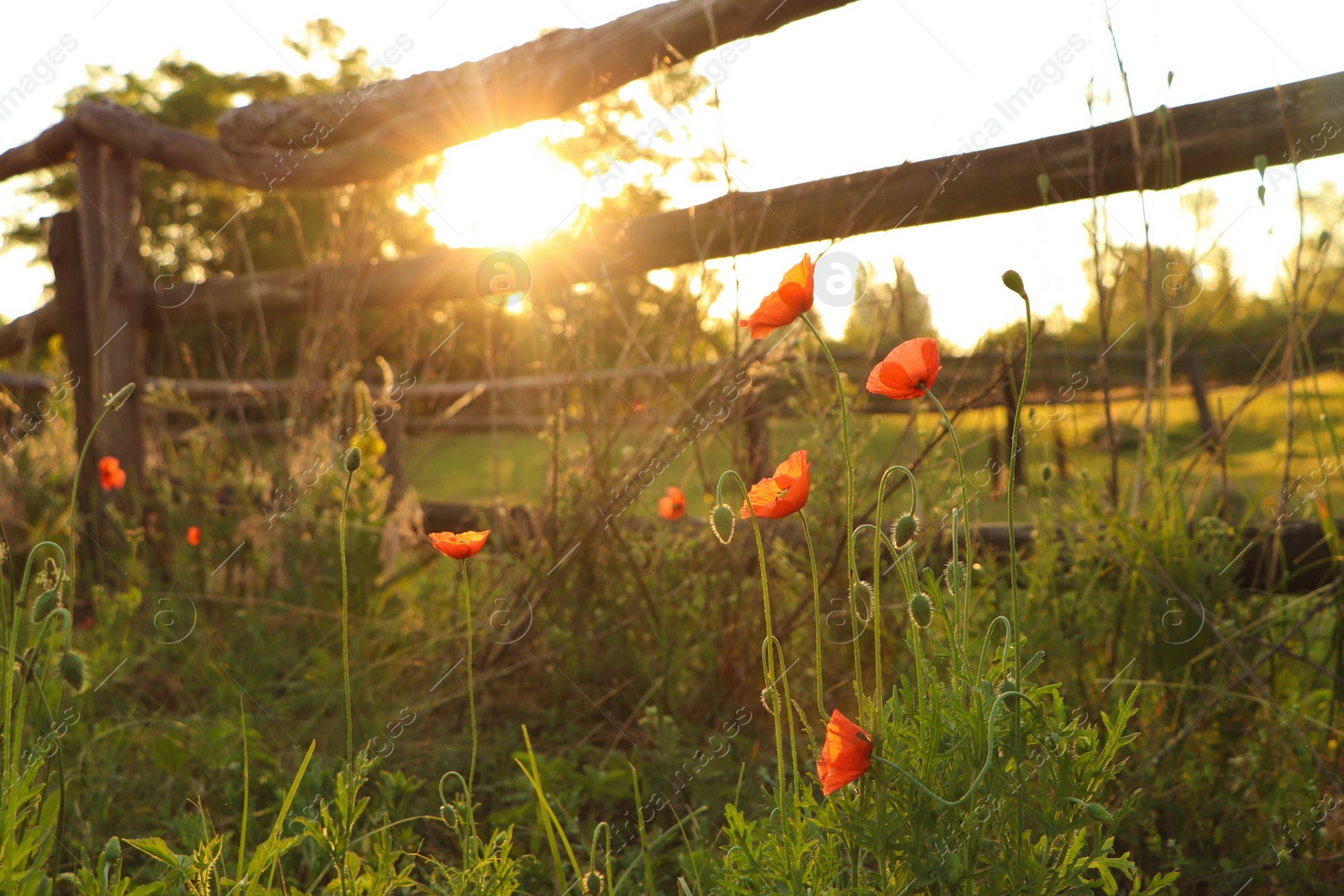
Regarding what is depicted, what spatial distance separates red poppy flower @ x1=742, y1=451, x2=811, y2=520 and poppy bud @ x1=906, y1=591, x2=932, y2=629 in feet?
0.52

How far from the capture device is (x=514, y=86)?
283 centimetres

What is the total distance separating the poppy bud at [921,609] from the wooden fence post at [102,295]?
3997mm

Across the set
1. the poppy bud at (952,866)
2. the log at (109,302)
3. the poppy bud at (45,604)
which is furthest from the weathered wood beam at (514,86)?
the poppy bud at (952,866)

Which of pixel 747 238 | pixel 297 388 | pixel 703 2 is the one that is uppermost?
pixel 703 2

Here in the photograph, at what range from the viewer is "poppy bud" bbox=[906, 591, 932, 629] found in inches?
38.4

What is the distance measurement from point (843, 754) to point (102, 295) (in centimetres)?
420

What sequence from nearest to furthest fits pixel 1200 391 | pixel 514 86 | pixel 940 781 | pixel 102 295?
pixel 940 781
pixel 514 86
pixel 102 295
pixel 1200 391

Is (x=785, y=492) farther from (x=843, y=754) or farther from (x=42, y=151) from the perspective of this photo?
(x=42, y=151)

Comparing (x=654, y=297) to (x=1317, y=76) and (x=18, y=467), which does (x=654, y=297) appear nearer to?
(x=1317, y=76)

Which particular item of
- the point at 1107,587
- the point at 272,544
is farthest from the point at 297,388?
the point at 1107,587

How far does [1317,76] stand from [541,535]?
214 centimetres

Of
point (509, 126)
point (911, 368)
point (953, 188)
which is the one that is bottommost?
point (911, 368)

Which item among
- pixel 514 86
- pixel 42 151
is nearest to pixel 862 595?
pixel 514 86

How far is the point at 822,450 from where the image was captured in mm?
2268
